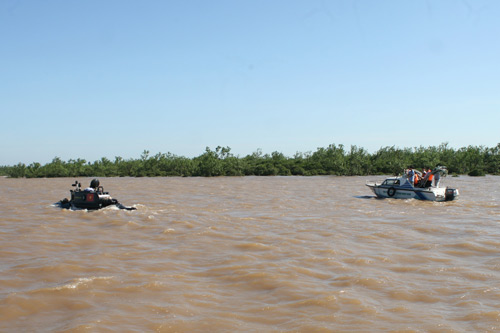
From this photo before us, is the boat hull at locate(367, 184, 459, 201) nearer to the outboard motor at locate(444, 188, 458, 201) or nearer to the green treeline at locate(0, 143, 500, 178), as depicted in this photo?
the outboard motor at locate(444, 188, 458, 201)

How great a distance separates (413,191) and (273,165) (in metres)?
34.3

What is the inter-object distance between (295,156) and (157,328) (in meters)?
57.4

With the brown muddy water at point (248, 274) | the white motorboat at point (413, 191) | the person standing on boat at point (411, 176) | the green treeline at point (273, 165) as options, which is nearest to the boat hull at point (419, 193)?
the white motorboat at point (413, 191)

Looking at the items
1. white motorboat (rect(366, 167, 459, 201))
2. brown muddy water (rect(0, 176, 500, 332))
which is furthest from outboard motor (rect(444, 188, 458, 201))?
brown muddy water (rect(0, 176, 500, 332))

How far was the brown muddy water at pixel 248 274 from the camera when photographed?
6043 millimetres

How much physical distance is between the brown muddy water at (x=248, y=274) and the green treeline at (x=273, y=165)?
125 ft

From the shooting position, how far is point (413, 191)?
2333 centimetres

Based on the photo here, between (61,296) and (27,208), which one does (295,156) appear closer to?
(27,208)

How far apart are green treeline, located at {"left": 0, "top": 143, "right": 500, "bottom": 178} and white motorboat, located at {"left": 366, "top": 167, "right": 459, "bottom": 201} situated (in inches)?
1143

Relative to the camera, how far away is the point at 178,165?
55.7 m

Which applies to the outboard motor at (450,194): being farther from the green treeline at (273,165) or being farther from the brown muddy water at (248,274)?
the green treeline at (273,165)

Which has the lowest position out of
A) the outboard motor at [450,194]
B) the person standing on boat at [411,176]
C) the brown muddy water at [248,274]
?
the brown muddy water at [248,274]

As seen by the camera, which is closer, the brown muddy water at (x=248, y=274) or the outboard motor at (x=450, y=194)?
the brown muddy water at (x=248, y=274)

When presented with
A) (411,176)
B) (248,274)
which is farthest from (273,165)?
(248,274)
